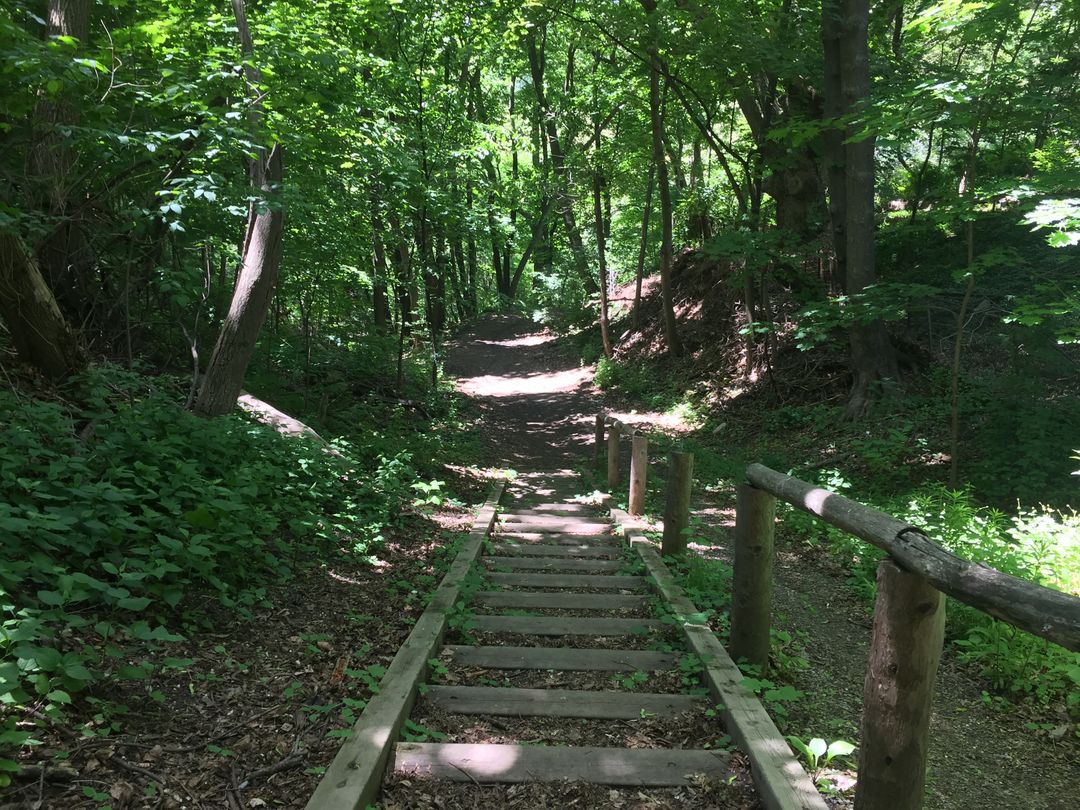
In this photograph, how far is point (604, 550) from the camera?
20.0 feet

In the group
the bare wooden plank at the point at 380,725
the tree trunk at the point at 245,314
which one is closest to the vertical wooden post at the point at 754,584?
the bare wooden plank at the point at 380,725

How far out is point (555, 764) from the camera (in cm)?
263

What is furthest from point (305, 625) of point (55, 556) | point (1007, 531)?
point (1007, 531)

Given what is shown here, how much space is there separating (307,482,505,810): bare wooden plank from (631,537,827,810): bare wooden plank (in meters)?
1.45

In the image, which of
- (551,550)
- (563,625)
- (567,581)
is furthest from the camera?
(551,550)

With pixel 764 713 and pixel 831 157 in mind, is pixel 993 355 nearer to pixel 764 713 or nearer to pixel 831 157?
pixel 831 157

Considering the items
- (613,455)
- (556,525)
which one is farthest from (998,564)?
(613,455)

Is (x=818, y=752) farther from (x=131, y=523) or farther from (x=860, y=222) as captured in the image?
(x=860, y=222)

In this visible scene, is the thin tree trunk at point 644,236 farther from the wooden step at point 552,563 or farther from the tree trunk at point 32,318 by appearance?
the tree trunk at point 32,318

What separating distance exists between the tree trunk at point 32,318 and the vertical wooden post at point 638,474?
5.33 meters

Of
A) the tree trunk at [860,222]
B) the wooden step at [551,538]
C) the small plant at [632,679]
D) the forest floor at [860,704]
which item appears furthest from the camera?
the tree trunk at [860,222]

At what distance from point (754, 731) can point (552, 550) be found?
3.36 m

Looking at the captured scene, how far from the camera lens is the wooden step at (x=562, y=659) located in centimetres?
359

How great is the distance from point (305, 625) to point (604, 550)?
2.99 m
